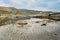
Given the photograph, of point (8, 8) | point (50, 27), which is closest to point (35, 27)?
point (50, 27)

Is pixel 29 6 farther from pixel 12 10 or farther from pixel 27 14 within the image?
pixel 12 10

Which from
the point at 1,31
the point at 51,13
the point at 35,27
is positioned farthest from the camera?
the point at 51,13

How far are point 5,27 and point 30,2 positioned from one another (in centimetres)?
65

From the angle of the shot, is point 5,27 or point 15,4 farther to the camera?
point 15,4

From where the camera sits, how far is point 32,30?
213cm

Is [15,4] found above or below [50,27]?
above

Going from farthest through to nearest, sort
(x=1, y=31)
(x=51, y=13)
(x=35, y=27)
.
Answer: (x=51, y=13) < (x=35, y=27) < (x=1, y=31)

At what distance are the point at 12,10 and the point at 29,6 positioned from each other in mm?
323

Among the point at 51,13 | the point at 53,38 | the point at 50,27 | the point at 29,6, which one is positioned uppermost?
the point at 29,6

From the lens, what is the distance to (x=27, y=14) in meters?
2.22

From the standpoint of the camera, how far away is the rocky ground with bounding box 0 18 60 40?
2.04 m

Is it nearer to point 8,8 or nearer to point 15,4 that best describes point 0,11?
point 8,8

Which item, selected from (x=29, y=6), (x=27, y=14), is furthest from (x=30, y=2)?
(x=27, y=14)

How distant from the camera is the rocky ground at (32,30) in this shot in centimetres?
204
